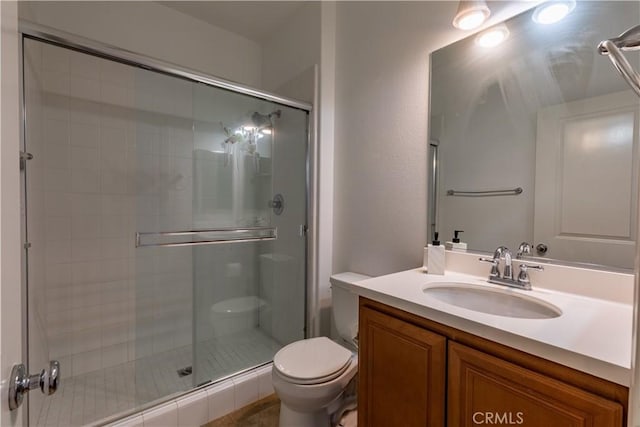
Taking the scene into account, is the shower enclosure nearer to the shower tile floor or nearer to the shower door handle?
the shower tile floor

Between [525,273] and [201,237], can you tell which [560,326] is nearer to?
[525,273]

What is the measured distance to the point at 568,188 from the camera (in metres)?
1.08

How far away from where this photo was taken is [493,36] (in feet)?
4.18

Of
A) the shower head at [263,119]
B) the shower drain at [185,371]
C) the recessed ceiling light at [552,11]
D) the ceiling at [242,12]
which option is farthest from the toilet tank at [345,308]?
the ceiling at [242,12]

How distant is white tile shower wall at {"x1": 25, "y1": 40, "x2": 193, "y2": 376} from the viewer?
184cm

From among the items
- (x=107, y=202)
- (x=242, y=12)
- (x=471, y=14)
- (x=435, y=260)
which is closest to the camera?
(x=471, y=14)

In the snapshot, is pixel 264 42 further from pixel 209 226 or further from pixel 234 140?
pixel 209 226

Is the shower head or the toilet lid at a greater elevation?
the shower head

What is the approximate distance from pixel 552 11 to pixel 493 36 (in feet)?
0.68

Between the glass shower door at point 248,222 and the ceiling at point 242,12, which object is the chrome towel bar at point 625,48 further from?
the ceiling at point 242,12

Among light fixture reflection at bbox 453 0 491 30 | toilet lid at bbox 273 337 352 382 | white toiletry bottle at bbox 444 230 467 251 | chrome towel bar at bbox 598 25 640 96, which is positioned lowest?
toilet lid at bbox 273 337 352 382

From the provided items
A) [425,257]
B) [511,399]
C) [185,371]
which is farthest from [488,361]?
[185,371]

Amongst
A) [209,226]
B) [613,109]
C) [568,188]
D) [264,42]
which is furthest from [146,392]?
[264,42]

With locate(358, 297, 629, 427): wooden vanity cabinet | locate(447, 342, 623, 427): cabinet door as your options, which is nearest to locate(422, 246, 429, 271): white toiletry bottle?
locate(358, 297, 629, 427): wooden vanity cabinet
